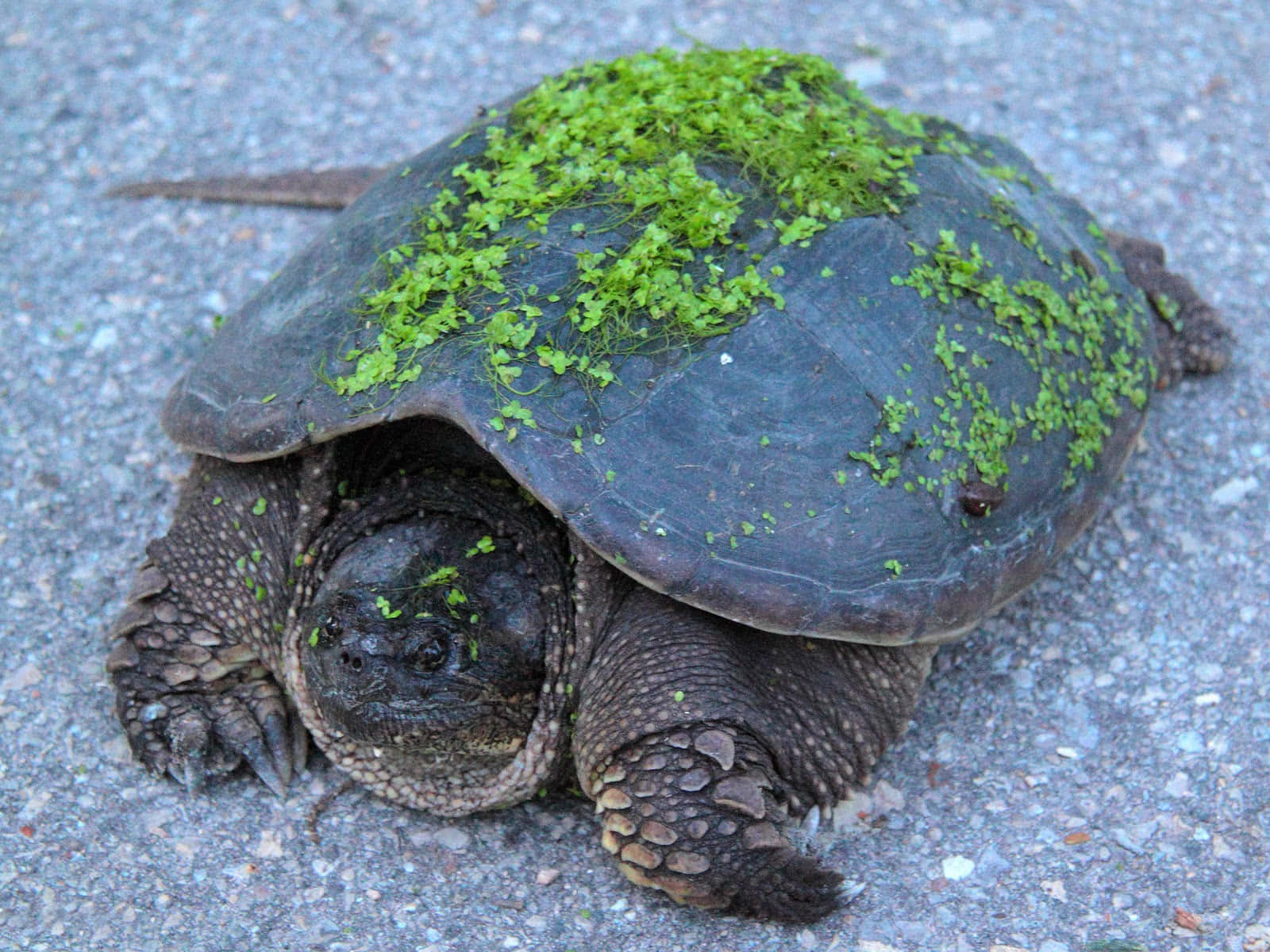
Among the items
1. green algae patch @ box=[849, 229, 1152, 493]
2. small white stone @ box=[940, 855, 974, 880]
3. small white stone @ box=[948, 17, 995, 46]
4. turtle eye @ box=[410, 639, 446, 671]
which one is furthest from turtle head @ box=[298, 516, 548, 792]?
small white stone @ box=[948, 17, 995, 46]

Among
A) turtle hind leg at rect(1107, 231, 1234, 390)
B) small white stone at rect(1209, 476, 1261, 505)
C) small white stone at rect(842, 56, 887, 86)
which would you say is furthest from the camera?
small white stone at rect(842, 56, 887, 86)

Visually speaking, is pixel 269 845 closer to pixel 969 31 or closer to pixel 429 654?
pixel 429 654

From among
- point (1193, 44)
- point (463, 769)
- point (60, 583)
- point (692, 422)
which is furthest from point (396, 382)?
A: point (1193, 44)

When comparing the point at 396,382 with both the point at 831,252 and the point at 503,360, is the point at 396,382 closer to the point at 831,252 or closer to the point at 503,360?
the point at 503,360

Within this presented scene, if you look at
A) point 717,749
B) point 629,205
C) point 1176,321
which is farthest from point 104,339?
point 1176,321

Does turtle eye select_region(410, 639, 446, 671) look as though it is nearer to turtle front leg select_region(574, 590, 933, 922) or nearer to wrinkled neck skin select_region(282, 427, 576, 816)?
wrinkled neck skin select_region(282, 427, 576, 816)

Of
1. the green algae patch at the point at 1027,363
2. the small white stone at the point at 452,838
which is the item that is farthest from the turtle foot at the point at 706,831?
the green algae patch at the point at 1027,363
